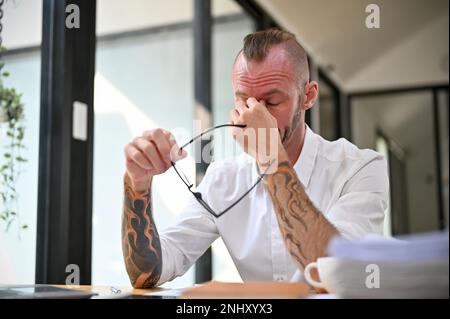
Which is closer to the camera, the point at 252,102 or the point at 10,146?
the point at 252,102

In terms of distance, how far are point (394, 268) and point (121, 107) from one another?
3.15 ft

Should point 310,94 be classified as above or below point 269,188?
above

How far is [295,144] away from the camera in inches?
43.0

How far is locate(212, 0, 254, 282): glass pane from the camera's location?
1231 mm

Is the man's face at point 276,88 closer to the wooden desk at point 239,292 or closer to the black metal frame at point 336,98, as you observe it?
the black metal frame at point 336,98

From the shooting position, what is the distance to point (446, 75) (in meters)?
2.87

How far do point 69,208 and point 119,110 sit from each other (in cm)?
28

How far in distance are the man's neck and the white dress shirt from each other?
1 centimetres

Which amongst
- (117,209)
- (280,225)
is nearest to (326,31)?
(280,225)

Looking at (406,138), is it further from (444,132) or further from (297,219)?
(444,132)

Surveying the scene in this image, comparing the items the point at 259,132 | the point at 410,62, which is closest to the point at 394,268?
the point at 259,132

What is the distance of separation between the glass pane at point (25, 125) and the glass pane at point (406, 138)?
0.77 metres

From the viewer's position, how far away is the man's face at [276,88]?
3.48 feet
